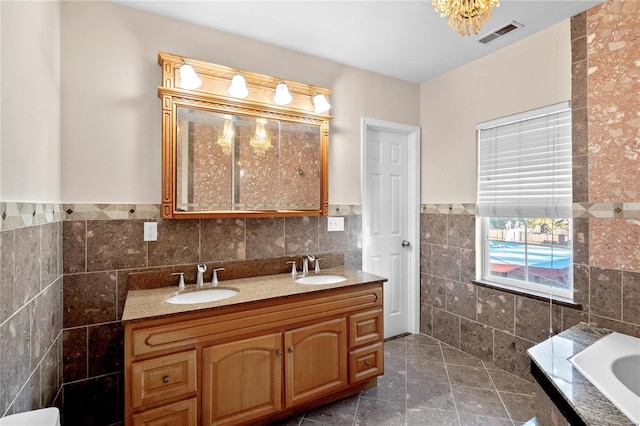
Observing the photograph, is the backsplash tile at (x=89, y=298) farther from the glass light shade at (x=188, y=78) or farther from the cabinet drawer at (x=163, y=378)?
the glass light shade at (x=188, y=78)

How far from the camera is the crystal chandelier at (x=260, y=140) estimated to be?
2.27m

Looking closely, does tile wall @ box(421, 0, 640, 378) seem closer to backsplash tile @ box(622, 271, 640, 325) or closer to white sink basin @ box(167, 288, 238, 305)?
backsplash tile @ box(622, 271, 640, 325)

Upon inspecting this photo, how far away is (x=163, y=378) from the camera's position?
154 centimetres

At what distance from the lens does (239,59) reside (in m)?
2.34

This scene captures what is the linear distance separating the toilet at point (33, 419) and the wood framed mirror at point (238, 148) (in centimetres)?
114

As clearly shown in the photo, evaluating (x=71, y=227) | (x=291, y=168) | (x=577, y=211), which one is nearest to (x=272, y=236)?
(x=291, y=168)

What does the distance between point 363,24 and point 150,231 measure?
204 centimetres

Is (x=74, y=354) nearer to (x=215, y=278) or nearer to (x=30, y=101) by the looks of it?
(x=215, y=278)

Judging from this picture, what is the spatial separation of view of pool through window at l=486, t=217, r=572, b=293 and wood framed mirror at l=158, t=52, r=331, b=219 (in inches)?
60.9

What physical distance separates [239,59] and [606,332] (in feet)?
9.92

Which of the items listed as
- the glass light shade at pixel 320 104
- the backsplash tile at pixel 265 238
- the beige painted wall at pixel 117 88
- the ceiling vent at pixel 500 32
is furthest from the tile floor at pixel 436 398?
the ceiling vent at pixel 500 32

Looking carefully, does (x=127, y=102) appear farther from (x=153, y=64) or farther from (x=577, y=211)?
(x=577, y=211)

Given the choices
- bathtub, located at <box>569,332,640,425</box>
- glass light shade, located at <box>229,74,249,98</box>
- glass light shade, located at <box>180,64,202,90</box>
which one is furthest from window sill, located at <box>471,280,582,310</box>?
glass light shade, located at <box>180,64,202,90</box>

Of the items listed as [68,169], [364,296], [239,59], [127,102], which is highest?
[239,59]
